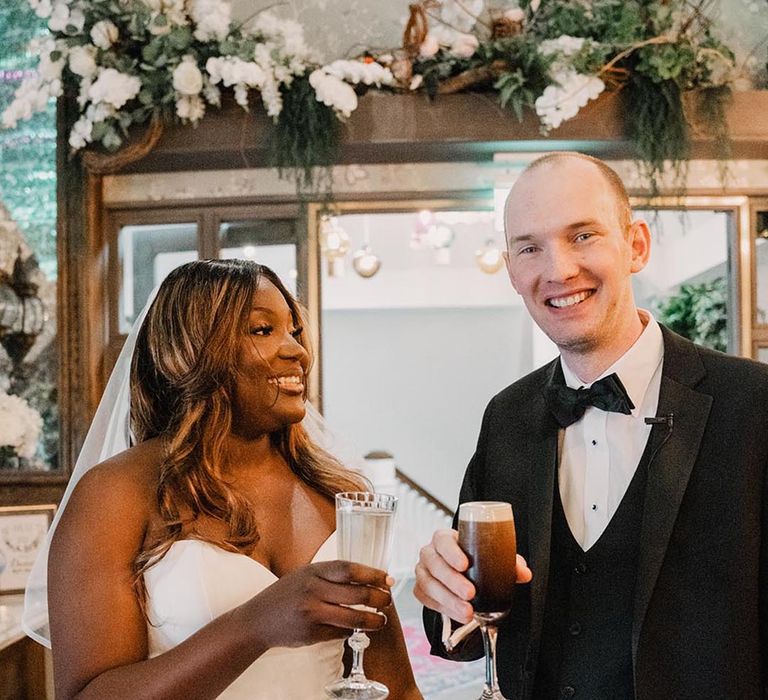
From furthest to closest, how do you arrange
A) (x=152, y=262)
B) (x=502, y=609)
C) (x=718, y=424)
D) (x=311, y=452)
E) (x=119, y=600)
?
(x=152, y=262) < (x=311, y=452) < (x=718, y=424) < (x=119, y=600) < (x=502, y=609)

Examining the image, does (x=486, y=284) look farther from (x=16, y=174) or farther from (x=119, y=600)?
(x=119, y=600)

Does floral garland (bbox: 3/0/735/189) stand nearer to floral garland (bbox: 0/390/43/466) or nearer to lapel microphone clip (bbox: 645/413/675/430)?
floral garland (bbox: 0/390/43/466)

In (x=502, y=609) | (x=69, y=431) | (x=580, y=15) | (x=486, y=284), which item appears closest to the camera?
(x=502, y=609)

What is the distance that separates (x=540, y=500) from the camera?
5.74 ft

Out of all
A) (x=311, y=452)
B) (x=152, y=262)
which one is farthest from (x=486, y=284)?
(x=311, y=452)

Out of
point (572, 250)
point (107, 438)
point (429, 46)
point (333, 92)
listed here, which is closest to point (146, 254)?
point (333, 92)

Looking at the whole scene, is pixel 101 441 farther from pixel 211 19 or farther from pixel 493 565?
pixel 211 19

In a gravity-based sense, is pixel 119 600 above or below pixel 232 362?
below

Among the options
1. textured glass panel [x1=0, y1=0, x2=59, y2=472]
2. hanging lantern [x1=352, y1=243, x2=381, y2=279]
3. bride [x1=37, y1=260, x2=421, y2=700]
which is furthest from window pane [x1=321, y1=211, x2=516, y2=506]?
bride [x1=37, y1=260, x2=421, y2=700]

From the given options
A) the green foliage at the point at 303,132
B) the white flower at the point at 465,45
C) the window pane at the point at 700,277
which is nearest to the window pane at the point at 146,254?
the green foliage at the point at 303,132

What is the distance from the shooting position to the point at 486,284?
10.9 meters

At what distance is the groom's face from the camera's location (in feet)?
5.63

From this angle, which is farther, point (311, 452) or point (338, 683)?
point (311, 452)

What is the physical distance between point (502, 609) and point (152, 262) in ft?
11.3
